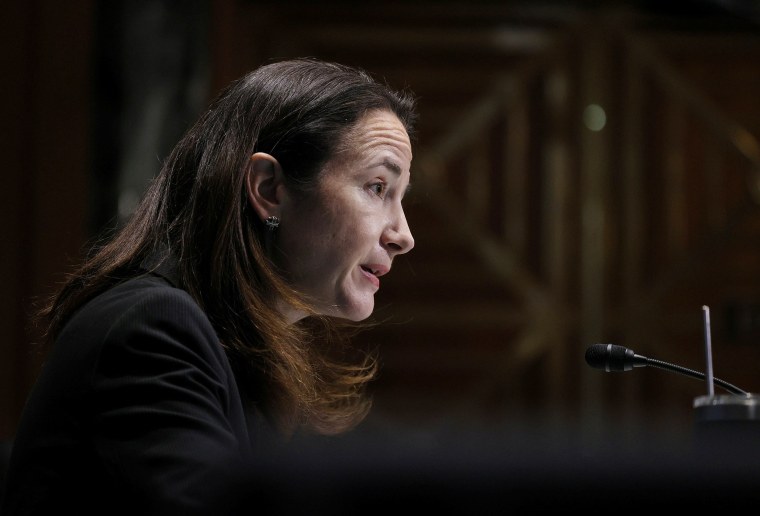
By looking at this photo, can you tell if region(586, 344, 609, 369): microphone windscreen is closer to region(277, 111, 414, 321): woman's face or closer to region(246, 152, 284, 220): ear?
region(277, 111, 414, 321): woman's face

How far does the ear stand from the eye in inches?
6.9

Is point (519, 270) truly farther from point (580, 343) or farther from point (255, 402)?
point (255, 402)

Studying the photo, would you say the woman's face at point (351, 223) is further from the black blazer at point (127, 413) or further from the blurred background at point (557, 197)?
the blurred background at point (557, 197)

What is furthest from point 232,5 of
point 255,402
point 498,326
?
point 255,402

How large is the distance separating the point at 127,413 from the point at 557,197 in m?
3.70

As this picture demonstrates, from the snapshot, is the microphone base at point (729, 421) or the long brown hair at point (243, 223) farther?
the long brown hair at point (243, 223)

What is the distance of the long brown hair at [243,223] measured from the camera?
60.9 inches

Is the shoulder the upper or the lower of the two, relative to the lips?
lower

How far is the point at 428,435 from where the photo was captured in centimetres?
454

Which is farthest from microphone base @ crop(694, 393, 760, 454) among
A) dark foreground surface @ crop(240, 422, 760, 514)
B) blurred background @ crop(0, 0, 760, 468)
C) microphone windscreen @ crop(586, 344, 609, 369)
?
blurred background @ crop(0, 0, 760, 468)

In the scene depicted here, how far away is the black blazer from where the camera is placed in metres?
1.19

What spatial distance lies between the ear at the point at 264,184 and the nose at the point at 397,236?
21cm

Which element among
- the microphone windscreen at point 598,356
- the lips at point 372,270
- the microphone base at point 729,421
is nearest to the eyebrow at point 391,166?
the lips at point 372,270

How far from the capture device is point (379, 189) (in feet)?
5.87
